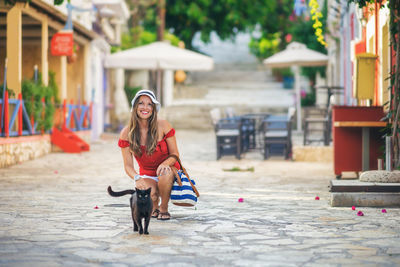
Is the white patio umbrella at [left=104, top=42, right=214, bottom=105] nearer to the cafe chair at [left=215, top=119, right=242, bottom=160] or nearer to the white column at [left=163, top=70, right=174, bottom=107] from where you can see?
the cafe chair at [left=215, top=119, right=242, bottom=160]

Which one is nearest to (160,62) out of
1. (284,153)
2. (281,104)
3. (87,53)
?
(87,53)

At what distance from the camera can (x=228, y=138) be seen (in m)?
13.6

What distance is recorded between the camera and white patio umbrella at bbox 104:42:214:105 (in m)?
18.3

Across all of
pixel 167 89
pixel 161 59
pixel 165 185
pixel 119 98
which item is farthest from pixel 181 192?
pixel 167 89

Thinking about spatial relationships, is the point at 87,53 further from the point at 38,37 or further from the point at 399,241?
the point at 399,241

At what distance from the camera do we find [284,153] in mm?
13391

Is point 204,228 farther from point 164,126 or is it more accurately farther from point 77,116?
point 77,116

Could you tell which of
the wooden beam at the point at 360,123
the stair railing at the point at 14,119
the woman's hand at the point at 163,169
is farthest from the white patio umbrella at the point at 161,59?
the woman's hand at the point at 163,169

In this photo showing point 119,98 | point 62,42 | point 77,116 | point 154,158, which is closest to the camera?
point 154,158

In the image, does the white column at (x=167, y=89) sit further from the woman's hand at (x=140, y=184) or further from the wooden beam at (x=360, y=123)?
the woman's hand at (x=140, y=184)

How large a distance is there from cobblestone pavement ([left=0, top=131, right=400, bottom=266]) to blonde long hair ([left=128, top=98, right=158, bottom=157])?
0.64 m

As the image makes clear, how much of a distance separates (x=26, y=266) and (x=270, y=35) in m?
31.5

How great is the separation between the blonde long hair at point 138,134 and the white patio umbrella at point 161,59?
40.7ft

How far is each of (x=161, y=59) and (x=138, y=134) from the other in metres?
12.7
